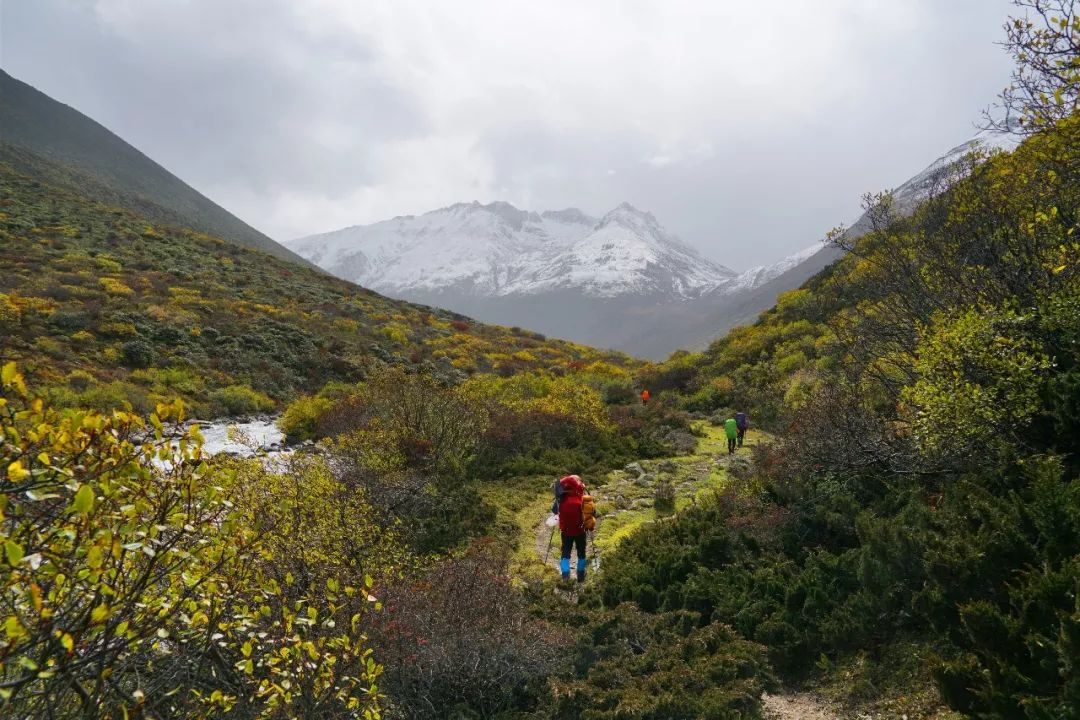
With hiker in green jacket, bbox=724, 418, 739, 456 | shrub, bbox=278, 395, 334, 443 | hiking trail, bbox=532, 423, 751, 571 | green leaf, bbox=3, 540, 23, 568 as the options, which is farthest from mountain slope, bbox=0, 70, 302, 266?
green leaf, bbox=3, 540, 23, 568

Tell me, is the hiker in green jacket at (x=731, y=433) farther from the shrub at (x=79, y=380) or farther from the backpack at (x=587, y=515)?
the shrub at (x=79, y=380)

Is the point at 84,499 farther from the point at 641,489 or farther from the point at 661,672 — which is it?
the point at 641,489

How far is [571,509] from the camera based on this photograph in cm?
816

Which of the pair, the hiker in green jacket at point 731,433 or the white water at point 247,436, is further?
the hiker in green jacket at point 731,433

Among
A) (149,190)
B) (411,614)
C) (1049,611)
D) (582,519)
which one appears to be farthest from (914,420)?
(149,190)

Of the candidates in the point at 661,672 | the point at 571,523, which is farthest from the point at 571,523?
the point at 661,672

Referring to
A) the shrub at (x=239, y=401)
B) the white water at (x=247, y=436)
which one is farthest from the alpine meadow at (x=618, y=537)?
the shrub at (x=239, y=401)

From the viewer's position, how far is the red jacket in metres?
8.10

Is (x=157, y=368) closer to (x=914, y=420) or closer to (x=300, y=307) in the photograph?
(x=300, y=307)

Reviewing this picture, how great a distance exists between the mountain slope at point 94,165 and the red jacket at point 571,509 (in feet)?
190

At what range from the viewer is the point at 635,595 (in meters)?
7.03

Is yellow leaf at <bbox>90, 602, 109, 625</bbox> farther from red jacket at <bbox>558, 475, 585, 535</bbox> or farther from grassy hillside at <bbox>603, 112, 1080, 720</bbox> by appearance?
red jacket at <bbox>558, 475, 585, 535</bbox>

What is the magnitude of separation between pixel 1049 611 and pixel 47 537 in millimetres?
5320

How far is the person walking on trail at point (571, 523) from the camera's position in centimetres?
809
